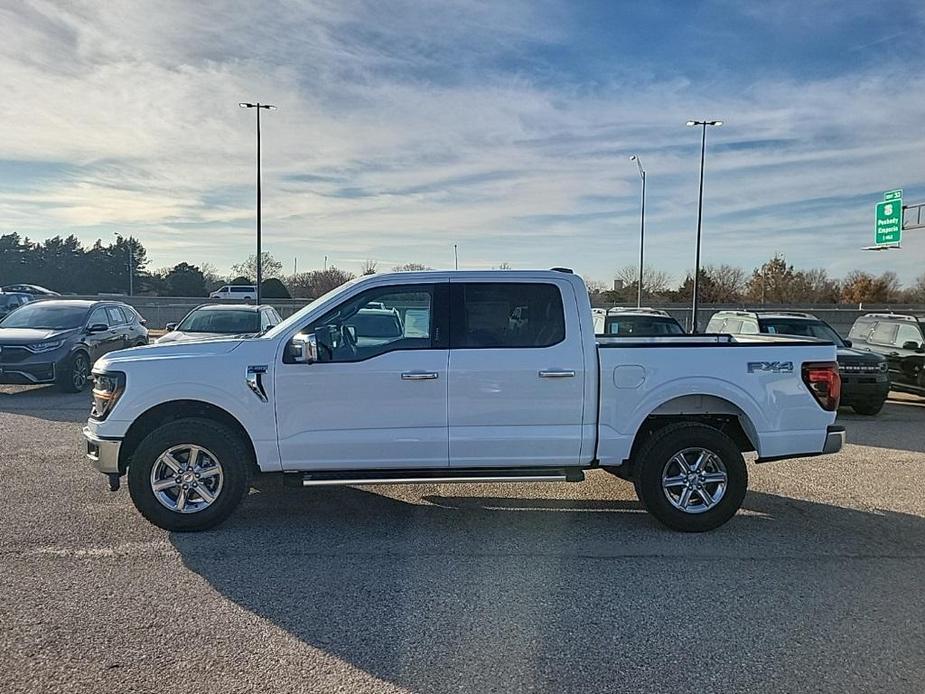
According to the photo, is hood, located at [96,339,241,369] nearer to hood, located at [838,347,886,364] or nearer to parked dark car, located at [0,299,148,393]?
parked dark car, located at [0,299,148,393]

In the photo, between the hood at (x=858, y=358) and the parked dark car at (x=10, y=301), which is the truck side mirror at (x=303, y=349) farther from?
the parked dark car at (x=10, y=301)

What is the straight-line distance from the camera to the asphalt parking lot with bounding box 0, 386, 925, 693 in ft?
11.0

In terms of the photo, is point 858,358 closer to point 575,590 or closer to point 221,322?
point 575,590

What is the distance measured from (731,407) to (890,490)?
2.52m

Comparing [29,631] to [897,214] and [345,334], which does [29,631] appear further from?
[897,214]

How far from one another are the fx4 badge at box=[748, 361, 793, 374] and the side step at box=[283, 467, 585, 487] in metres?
1.67

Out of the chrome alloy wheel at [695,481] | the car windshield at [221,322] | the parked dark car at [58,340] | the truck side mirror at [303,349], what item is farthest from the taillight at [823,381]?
the parked dark car at [58,340]

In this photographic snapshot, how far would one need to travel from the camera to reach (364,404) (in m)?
5.19

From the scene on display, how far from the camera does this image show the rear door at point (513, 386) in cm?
522

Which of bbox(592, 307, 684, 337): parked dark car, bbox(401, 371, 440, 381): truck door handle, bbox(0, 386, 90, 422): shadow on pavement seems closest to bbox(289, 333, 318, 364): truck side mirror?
bbox(401, 371, 440, 381): truck door handle

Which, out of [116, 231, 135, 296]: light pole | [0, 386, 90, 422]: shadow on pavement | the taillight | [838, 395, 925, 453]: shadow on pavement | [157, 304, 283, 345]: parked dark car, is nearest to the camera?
the taillight

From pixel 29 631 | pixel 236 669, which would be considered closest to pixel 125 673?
pixel 236 669

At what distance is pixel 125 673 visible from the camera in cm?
331

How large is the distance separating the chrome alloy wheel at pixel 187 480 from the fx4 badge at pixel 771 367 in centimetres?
423
